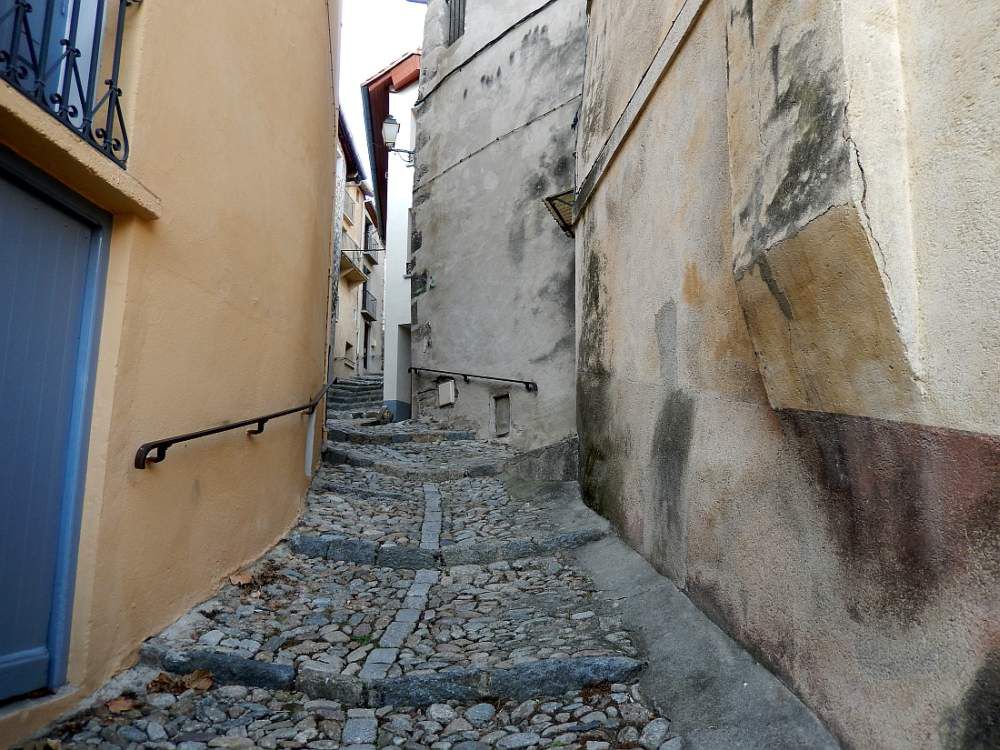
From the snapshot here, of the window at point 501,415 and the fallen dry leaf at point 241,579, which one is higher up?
the window at point 501,415

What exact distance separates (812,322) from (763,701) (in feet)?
4.39

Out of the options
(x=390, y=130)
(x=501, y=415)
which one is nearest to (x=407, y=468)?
(x=501, y=415)

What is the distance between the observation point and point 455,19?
38.2 ft

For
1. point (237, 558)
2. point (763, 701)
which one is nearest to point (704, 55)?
point (763, 701)

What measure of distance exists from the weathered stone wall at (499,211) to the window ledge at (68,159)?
18.5 feet

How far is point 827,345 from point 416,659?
2256mm

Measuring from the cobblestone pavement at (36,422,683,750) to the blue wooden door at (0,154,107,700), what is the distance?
1.20ft

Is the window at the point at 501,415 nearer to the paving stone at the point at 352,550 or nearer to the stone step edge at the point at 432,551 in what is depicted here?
the stone step edge at the point at 432,551

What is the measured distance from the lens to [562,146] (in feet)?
28.8

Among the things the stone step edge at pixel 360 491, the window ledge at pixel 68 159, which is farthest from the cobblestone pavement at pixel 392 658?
the window ledge at pixel 68 159

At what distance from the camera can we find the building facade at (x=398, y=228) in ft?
41.2

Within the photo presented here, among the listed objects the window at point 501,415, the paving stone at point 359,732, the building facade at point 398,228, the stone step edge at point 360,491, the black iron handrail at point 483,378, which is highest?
the building facade at point 398,228

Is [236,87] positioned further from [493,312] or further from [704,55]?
[493,312]

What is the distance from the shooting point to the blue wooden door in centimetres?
232
